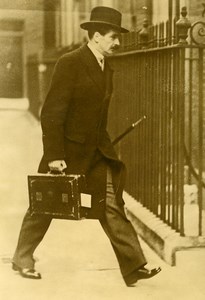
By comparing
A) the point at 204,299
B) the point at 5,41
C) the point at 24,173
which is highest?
the point at 5,41

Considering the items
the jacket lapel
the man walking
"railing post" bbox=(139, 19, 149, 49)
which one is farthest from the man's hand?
"railing post" bbox=(139, 19, 149, 49)

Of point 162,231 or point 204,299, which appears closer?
point 204,299

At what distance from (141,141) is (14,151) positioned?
3.58 ft

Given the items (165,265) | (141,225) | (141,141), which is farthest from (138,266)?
(141,141)

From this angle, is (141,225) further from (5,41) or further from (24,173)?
(5,41)

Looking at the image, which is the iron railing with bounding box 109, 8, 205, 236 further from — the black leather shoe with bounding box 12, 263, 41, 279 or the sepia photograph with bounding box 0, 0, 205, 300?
the black leather shoe with bounding box 12, 263, 41, 279

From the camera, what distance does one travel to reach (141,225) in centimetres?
664

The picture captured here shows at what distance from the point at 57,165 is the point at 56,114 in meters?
0.34

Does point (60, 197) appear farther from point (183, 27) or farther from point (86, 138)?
point (183, 27)

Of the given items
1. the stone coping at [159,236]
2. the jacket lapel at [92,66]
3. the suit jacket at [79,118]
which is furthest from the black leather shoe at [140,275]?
the jacket lapel at [92,66]

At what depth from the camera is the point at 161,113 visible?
6320mm

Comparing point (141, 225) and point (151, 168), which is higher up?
point (151, 168)

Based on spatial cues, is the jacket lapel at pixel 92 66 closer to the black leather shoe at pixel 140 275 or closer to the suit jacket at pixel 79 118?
the suit jacket at pixel 79 118

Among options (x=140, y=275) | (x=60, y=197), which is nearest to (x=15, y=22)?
(x=60, y=197)
